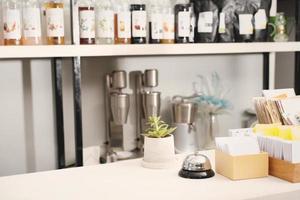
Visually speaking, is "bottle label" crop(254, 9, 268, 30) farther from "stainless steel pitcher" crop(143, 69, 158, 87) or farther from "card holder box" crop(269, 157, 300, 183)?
"card holder box" crop(269, 157, 300, 183)

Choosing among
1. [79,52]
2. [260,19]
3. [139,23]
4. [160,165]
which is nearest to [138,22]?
[139,23]

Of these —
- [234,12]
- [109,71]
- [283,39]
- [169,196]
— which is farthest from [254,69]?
[169,196]

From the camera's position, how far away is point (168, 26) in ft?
6.05

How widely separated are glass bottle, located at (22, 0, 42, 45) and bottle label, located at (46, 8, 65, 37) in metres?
0.03

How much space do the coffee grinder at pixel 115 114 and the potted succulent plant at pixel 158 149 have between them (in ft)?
2.49

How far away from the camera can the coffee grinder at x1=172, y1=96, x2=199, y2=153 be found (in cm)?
207

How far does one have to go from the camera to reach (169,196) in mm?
970

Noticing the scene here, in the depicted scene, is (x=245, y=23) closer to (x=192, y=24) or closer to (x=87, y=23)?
(x=192, y=24)

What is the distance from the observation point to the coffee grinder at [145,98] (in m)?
2.04

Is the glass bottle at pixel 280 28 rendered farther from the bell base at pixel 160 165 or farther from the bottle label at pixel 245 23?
the bell base at pixel 160 165

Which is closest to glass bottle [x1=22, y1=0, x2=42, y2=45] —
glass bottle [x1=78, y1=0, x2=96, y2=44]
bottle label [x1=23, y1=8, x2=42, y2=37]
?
bottle label [x1=23, y1=8, x2=42, y2=37]

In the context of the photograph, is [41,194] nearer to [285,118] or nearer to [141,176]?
[141,176]

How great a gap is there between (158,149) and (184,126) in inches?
35.0

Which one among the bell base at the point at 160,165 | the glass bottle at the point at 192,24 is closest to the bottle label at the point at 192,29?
the glass bottle at the point at 192,24
